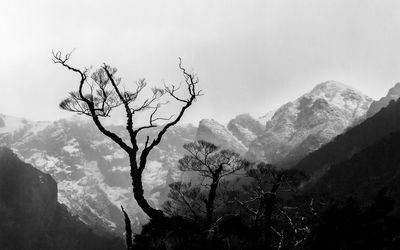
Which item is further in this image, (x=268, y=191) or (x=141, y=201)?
(x=268, y=191)

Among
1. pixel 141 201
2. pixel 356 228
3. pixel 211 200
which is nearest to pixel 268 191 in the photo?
pixel 211 200

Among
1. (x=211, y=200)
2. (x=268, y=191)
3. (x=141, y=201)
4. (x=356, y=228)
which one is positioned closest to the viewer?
(x=356, y=228)

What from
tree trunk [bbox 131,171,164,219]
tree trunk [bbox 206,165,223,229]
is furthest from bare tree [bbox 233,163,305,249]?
tree trunk [bbox 131,171,164,219]

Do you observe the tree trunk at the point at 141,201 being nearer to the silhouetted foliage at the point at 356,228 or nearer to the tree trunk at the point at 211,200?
the tree trunk at the point at 211,200

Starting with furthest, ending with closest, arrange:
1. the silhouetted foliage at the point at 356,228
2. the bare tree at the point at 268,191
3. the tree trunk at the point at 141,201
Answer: the bare tree at the point at 268,191, the tree trunk at the point at 141,201, the silhouetted foliage at the point at 356,228

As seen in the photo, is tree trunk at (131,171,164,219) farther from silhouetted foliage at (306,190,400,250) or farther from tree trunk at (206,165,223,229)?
silhouetted foliage at (306,190,400,250)

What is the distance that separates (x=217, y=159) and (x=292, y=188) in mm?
5552

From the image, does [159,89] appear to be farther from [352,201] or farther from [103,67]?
[352,201]

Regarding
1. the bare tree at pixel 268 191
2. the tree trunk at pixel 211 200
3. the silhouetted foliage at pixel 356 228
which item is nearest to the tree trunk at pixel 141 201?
the tree trunk at pixel 211 200

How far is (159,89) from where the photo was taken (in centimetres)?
2889

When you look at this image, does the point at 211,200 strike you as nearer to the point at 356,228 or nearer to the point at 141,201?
the point at 141,201

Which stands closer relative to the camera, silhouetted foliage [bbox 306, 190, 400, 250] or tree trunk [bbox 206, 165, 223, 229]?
silhouetted foliage [bbox 306, 190, 400, 250]

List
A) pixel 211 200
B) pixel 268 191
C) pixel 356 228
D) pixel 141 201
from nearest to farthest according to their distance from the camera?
pixel 356 228, pixel 141 201, pixel 211 200, pixel 268 191

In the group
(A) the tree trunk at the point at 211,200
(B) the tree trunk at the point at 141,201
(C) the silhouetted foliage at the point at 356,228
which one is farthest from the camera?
(A) the tree trunk at the point at 211,200
